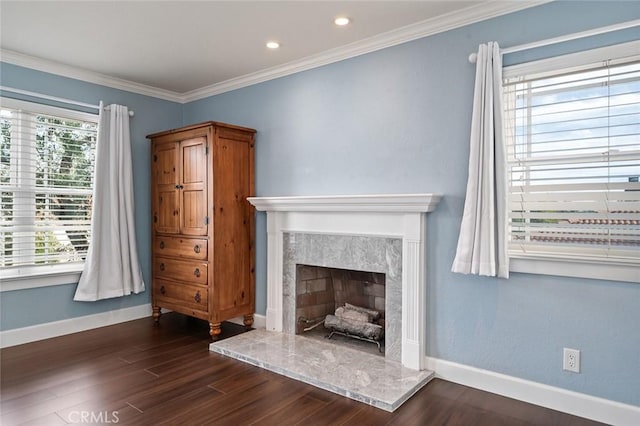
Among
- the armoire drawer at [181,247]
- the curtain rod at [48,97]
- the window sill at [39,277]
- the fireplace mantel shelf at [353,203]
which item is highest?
the curtain rod at [48,97]

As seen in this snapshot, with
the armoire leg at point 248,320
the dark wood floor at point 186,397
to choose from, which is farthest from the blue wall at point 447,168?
the dark wood floor at point 186,397

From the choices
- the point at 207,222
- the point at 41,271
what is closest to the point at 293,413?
the point at 207,222

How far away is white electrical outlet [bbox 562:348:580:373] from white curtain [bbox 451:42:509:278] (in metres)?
0.53

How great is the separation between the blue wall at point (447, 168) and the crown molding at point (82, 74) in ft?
4.42

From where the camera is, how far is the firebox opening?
334 centimetres

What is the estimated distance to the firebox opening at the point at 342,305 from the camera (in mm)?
3343

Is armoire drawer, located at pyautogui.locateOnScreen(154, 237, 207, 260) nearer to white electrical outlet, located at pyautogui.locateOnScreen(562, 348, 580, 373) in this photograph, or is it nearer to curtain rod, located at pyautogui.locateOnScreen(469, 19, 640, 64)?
curtain rod, located at pyautogui.locateOnScreen(469, 19, 640, 64)

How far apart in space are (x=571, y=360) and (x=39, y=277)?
4104 millimetres

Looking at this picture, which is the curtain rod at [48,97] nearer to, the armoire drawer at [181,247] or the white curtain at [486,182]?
the armoire drawer at [181,247]

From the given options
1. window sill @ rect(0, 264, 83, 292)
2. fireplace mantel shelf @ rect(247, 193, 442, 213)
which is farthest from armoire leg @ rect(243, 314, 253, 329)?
window sill @ rect(0, 264, 83, 292)

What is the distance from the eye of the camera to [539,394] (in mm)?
2398

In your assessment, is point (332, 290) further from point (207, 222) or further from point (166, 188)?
point (166, 188)

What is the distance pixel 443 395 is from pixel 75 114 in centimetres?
391

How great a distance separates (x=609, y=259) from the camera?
218cm
